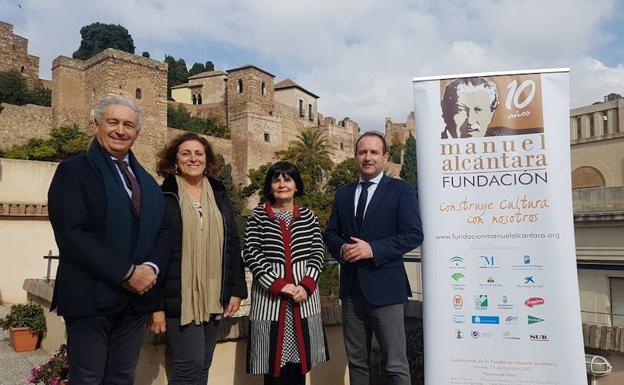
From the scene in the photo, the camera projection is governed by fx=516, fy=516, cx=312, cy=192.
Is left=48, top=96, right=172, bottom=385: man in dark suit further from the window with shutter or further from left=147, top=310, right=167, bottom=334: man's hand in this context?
the window with shutter

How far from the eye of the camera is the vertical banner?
3.04 metres

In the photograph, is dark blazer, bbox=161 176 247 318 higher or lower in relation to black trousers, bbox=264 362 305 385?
higher

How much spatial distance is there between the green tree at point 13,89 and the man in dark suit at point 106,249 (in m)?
39.9

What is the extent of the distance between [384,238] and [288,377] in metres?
1.06

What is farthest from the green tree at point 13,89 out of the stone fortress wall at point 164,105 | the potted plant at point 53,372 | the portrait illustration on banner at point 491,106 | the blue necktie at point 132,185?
the portrait illustration on banner at point 491,106

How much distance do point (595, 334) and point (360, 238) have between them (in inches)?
64.1

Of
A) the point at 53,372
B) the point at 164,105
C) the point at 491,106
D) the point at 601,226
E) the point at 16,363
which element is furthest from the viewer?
the point at 164,105

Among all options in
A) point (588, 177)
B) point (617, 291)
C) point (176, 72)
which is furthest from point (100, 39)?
point (617, 291)

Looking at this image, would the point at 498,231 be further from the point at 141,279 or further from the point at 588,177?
the point at 588,177

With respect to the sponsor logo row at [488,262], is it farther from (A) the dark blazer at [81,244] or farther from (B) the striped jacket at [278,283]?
(A) the dark blazer at [81,244]

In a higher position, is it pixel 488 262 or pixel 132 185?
pixel 132 185

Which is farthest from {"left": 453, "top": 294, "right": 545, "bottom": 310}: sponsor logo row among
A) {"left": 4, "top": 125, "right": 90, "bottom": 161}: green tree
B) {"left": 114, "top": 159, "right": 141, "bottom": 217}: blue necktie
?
{"left": 4, "top": 125, "right": 90, "bottom": 161}: green tree

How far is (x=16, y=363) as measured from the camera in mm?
6375

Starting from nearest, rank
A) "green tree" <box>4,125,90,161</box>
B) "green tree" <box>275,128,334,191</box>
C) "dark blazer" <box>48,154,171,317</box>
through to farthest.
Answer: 1. "dark blazer" <box>48,154,171,317</box>
2. "green tree" <box>4,125,90,161</box>
3. "green tree" <box>275,128,334,191</box>
